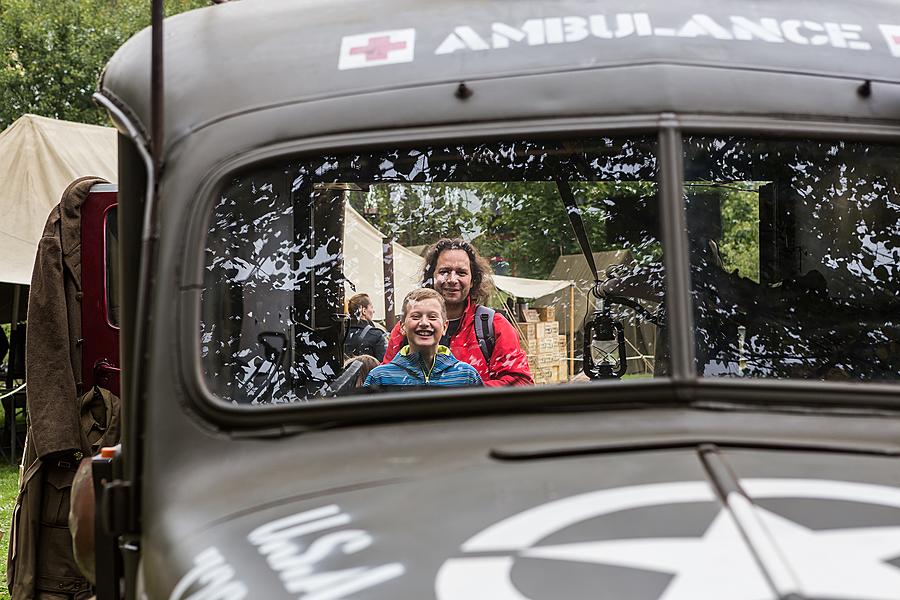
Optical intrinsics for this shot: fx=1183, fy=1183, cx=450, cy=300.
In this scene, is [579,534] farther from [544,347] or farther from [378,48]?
[378,48]

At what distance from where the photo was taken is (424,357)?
2.77 metres

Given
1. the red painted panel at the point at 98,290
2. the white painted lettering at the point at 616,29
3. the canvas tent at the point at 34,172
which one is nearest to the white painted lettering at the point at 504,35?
the white painted lettering at the point at 616,29

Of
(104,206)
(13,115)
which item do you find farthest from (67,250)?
(13,115)

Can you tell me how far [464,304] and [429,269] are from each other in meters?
0.12

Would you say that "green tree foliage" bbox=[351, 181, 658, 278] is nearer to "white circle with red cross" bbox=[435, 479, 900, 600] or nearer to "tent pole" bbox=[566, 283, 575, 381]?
"tent pole" bbox=[566, 283, 575, 381]

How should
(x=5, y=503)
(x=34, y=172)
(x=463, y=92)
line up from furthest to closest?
1. (x=34, y=172)
2. (x=5, y=503)
3. (x=463, y=92)

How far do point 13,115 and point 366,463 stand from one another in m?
17.7

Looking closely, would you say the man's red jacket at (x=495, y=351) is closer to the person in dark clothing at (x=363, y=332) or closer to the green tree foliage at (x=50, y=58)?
the person in dark clothing at (x=363, y=332)

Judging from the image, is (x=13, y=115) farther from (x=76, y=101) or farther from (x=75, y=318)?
(x=75, y=318)

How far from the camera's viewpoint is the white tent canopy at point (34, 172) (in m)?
11.5

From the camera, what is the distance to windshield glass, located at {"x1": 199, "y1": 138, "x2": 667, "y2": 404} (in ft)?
8.45

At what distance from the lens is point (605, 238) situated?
2791 mm

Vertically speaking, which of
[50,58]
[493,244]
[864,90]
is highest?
[50,58]

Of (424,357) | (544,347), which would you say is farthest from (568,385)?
(424,357)
